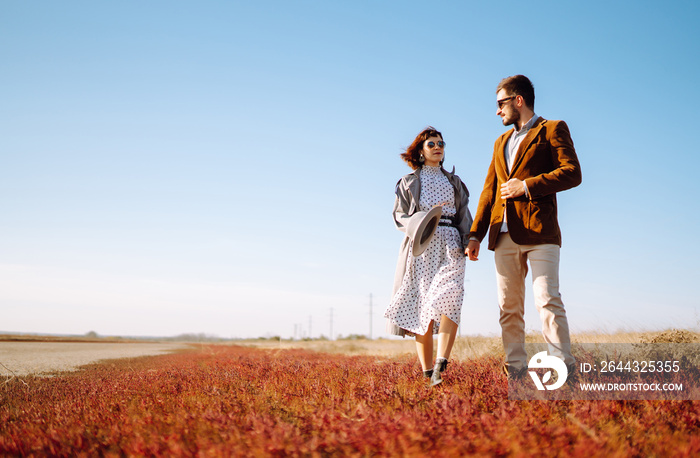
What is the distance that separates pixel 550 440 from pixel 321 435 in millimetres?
1176

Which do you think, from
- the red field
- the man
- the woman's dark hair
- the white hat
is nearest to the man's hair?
the man

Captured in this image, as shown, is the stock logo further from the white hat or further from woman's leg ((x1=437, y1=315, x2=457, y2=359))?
the white hat

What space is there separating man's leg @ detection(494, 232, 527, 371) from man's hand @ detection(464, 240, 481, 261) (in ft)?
1.02

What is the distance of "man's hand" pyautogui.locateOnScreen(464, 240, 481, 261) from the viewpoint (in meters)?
5.02

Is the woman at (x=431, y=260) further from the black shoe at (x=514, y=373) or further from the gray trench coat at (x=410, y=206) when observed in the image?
the black shoe at (x=514, y=373)

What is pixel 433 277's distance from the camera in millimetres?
5203

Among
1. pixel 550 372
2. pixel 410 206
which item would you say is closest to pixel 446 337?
pixel 550 372

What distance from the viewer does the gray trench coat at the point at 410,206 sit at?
5395mm

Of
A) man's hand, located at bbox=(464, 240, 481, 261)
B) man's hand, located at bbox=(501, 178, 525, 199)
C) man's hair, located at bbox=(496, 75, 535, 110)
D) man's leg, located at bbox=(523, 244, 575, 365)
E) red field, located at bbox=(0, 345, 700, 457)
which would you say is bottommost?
red field, located at bbox=(0, 345, 700, 457)

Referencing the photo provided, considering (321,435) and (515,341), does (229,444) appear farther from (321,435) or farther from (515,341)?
(515,341)

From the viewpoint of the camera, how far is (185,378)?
6078mm

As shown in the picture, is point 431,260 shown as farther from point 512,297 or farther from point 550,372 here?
point 550,372

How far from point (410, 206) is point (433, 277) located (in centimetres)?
83

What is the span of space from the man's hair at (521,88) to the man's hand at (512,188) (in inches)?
34.2
